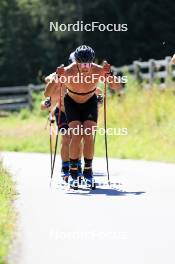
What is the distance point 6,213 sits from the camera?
28.1 ft

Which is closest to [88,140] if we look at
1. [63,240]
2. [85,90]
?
[85,90]

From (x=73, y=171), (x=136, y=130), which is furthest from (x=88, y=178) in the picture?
(x=136, y=130)

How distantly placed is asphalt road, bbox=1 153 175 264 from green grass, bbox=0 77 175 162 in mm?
3852

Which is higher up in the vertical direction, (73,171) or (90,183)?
(73,171)

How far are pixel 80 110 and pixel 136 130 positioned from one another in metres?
8.33

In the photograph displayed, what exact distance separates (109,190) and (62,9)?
4845 cm

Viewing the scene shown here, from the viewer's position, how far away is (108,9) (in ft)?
189

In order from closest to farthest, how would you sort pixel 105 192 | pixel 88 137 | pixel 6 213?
pixel 6 213 < pixel 105 192 < pixel 88 137

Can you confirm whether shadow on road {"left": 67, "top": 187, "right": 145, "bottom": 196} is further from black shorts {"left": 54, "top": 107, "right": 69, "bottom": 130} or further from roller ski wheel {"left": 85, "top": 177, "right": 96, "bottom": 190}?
black shorts {"left": 54, "top": 107, "right": 69, "bottom": 130}

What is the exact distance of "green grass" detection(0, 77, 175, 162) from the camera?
17250mm

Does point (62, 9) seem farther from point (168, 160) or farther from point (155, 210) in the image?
point (155, 210)

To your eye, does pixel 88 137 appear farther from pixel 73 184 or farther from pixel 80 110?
pixel 73 184

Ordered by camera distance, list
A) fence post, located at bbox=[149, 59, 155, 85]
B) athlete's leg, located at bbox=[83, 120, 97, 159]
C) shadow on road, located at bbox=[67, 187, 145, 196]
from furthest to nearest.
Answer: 1. fence post, located at bbox=[149, 59, 155, 85]
2. athlete's leg, located at bbox=[83, 120, 97, 159]
3. shadow on road, located at bbox=[67, 187, 145, 196]

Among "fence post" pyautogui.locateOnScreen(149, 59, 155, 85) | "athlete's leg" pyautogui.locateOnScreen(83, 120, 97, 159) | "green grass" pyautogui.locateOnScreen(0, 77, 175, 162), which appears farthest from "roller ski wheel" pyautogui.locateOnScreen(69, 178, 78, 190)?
"fence post" pyautogui.locateOnScreen(149, 59, 155, 85)
